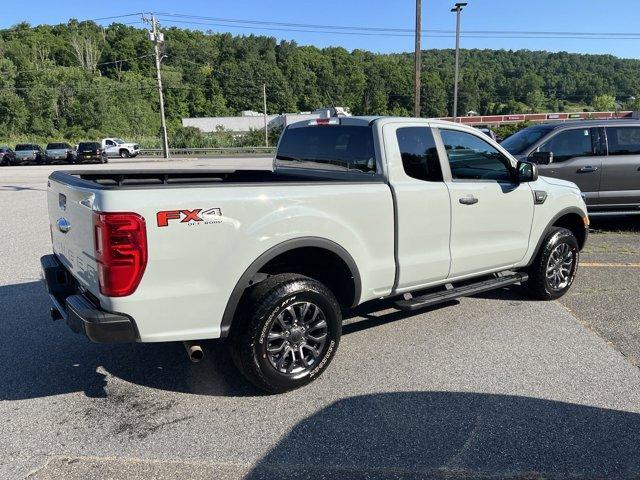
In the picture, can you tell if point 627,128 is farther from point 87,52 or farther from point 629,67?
point 629,67

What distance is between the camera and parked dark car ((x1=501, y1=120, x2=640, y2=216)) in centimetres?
863

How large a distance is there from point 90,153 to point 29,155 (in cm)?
518

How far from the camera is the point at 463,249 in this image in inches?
181

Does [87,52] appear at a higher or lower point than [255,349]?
higher

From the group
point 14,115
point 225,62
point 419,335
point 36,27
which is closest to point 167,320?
point 419,335

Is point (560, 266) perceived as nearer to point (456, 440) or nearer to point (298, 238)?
point (456, 440)

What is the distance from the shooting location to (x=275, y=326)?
11.7 ft

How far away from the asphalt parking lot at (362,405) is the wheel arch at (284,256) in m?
0.61

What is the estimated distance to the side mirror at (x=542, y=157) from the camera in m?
7.96

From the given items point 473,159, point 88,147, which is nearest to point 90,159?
point 88,147

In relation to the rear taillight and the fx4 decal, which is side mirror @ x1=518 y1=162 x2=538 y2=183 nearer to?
the fx4 decal

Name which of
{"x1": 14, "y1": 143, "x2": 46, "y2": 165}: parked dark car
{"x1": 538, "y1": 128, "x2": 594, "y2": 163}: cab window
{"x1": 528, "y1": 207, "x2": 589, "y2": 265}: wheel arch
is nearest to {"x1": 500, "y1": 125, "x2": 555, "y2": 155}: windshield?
{"x1": 538, "y1": 128, "x2": 594, "y2": 163}: cab window

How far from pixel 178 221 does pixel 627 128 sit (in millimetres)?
8665

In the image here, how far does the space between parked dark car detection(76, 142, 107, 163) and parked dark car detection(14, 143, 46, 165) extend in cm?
338
